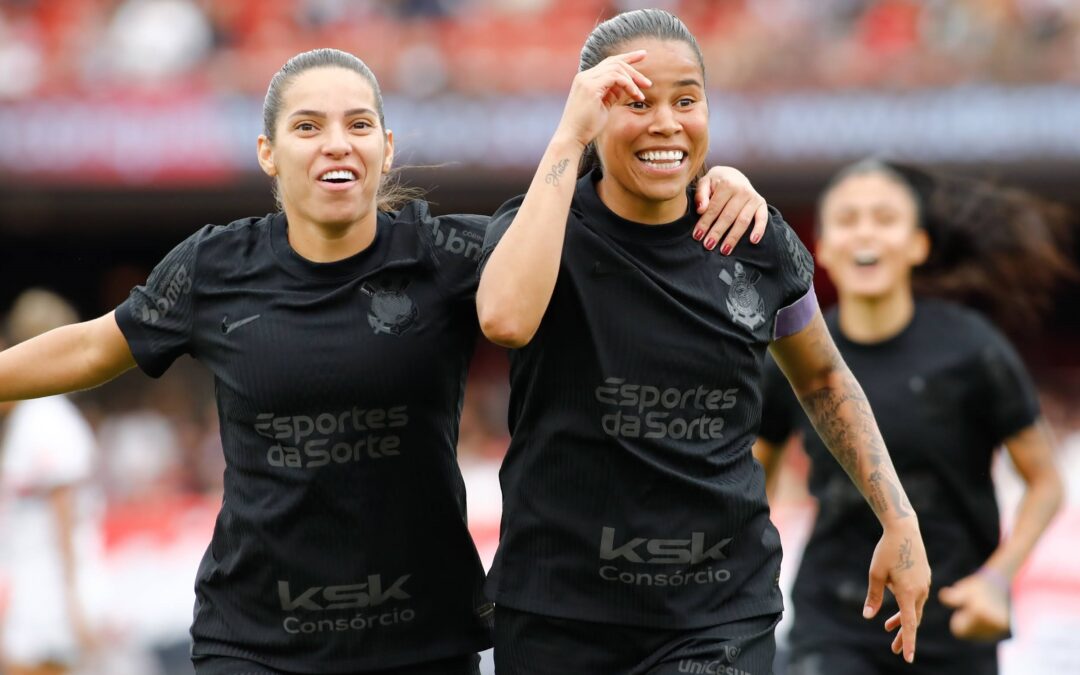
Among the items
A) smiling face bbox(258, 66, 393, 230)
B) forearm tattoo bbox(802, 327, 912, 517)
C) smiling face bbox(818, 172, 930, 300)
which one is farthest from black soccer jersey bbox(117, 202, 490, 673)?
smiling face bbox(818, 172, 930, 300)

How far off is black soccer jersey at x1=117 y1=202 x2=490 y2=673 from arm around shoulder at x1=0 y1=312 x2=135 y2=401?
0.26 feet

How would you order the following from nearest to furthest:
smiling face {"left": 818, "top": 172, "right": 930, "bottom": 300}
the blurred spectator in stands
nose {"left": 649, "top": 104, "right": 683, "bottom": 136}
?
nose {"left": 649, "top": 104, "right": 683, "bottom": 136}, smiling face {"left": 818, "top": 172, "right": 930, "bottom": 300}, the blurred spectator in stands

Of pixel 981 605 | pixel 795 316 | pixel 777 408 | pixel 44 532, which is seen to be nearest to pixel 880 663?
pixel 981 605

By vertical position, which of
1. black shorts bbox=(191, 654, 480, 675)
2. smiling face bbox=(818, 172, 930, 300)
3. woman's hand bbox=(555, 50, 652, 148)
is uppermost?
woman's hand bbox=(555, 50, 652, 148)

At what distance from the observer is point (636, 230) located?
3.85 m

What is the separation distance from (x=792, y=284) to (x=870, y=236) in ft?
6.42

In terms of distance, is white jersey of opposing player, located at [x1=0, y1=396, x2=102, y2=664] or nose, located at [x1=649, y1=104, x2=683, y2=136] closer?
nose, located at [x1=649, y1=104, x2=683, y2=136]

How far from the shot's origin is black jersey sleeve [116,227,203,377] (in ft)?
13.2

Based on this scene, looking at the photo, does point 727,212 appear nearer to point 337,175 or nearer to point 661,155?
point 661,155

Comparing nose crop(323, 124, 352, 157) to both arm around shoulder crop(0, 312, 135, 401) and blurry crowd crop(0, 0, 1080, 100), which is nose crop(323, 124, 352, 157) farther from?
blurry crowd crop(0, 0, 1080, 100)

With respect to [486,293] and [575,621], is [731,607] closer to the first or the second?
[575,621]

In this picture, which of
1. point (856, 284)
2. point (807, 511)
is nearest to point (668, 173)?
point (856, 284)

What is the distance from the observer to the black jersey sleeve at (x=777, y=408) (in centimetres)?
570

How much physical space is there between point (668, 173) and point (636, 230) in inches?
6.5
